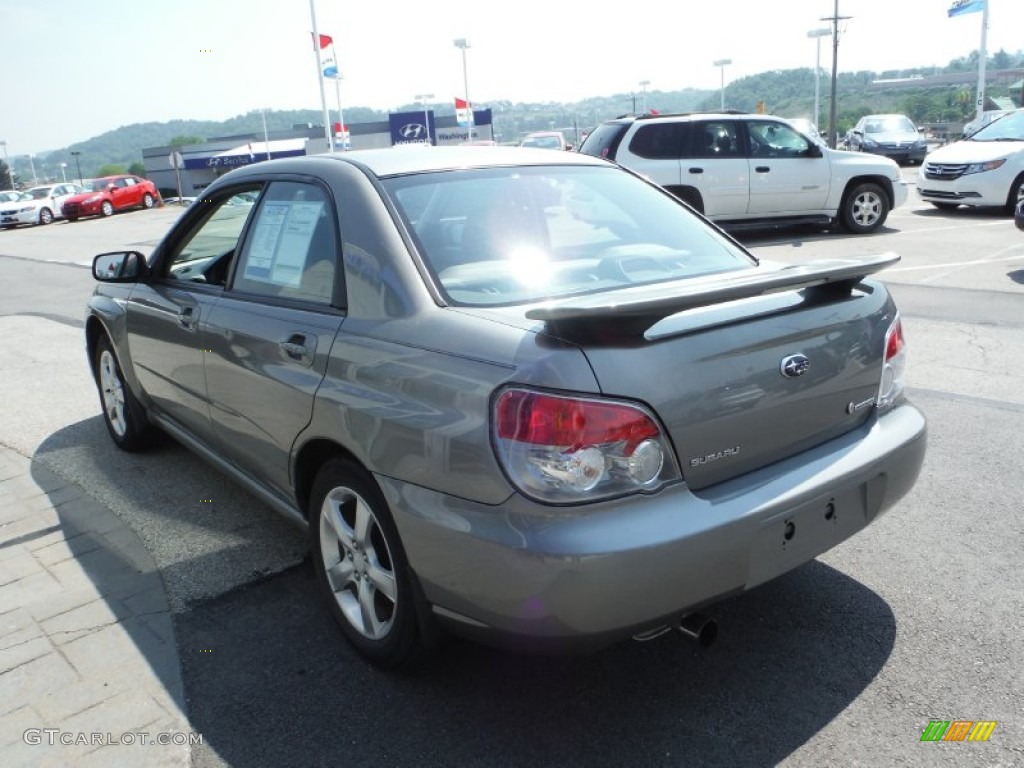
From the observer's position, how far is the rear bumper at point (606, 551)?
7.23 ft

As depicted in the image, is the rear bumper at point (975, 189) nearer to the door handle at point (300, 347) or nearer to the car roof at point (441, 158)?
the car roof at point (441, 158)

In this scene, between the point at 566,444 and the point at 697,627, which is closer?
the point at 566,444

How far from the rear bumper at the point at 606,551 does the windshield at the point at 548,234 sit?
2.42 ft

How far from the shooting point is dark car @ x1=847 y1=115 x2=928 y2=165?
26.8 m

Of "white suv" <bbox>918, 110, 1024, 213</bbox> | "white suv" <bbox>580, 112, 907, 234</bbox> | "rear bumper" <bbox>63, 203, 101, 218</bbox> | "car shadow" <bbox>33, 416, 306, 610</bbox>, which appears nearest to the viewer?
"car shadow" <bbox>33, 416, 306, 610</bbox>

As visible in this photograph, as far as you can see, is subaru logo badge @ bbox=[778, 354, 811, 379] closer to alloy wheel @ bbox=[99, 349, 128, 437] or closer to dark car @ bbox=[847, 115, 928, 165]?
alloy wheel @ bbox=[99, 349, 128, 437]

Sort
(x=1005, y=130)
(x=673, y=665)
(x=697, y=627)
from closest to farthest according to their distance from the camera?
(x=697, y=627)
(x=673, y=665)
(x=1005, y=130)

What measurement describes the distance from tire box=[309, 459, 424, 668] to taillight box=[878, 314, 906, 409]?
168cm

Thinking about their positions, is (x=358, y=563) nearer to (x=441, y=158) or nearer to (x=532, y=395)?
(x=532, y=395)

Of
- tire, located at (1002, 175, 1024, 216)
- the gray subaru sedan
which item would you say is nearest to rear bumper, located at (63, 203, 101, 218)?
tire, located at (1002, 175, 1024, 216)

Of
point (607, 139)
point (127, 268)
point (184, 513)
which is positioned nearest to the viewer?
point (184, 513)

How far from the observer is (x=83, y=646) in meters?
3.19

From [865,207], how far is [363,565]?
12.4 metres

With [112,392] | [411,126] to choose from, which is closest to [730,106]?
[411,126]
